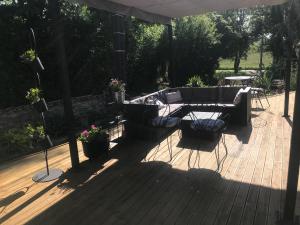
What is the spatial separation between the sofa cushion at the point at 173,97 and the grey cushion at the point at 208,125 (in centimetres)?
227

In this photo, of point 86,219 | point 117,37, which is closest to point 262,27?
point 117,37

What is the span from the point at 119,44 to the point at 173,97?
1.83 meters

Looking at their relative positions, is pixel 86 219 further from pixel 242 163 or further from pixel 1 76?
pixel 1 76

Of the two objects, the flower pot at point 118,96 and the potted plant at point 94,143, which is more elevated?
the flower pot at point 118,96

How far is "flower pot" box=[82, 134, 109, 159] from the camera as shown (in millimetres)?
4273

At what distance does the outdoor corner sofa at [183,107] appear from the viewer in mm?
5176

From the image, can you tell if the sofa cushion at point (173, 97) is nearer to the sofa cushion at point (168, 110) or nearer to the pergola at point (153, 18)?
the sofa cushion at point (168, 110)

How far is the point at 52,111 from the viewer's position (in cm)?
692

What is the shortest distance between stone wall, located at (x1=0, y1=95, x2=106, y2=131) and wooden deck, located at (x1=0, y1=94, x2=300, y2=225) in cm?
174

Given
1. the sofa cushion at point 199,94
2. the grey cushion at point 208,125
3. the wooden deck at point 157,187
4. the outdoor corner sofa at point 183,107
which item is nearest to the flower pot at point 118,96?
the outdoor corner sofa at point 183,107

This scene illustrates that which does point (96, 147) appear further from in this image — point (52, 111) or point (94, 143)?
point (52, 111)

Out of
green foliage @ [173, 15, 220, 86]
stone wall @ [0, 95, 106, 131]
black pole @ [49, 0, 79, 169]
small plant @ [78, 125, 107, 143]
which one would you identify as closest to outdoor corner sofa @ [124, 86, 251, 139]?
small plant @ [78, 125, 107, 143]

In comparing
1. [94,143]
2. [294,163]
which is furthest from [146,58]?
[294,163]

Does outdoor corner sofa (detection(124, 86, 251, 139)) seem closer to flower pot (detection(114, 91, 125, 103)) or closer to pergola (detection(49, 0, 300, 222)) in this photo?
flower pot (detection(114, 91, 125, 103))
